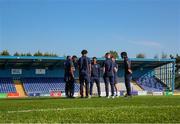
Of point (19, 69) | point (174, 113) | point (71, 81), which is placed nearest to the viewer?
point (174, 113)

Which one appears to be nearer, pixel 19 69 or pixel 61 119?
pixel 61 119

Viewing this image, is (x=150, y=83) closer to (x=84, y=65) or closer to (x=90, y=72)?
(x=90, y=72)

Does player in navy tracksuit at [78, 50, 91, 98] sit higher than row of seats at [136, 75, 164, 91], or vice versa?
player in navy tracksuit at [78, 50, 91, 98]

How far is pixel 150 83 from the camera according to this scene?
60219mm

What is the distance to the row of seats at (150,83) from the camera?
193 feet

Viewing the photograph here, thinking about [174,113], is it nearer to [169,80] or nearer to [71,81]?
[71,81]

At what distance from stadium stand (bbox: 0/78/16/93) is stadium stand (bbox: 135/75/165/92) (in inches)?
722

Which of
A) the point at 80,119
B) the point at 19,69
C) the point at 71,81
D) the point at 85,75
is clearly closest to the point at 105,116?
the point at 80,119

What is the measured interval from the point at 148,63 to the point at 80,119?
5331 cm

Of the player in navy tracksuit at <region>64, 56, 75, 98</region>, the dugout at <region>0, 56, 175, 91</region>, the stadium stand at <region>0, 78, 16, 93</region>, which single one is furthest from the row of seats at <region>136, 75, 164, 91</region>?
the player in navy tracksuit at <region>64, 56, 75, 98</region>

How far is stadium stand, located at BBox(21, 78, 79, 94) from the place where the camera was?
53312mm

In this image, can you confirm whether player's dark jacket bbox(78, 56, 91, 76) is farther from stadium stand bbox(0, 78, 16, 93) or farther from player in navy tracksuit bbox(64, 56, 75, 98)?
stadium stand bbox(0, 78, 16, 93)

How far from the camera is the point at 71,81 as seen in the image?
19.2m

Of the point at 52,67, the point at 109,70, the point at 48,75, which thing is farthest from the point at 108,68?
the point at 52,67
